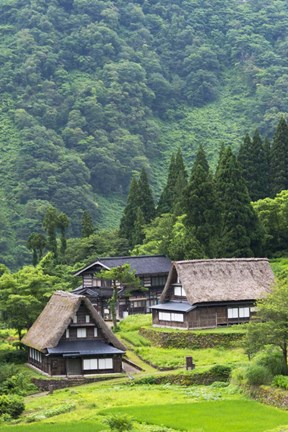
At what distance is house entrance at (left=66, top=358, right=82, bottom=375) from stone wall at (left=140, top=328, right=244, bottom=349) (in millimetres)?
5633

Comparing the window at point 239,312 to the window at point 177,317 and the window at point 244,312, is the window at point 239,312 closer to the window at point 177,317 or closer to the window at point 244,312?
the window at point 244,312

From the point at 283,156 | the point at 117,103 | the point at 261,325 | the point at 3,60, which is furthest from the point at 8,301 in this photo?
the point at 3,60

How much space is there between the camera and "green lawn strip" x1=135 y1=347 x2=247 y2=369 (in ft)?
168

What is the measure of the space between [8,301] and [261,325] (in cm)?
1811

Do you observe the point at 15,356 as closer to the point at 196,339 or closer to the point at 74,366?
the point at 74,366

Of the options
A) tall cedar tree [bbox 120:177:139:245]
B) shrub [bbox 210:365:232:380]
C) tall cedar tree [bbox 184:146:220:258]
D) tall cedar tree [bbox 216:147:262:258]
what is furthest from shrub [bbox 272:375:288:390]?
tall cedar tree [bbox 120:177:139:245]

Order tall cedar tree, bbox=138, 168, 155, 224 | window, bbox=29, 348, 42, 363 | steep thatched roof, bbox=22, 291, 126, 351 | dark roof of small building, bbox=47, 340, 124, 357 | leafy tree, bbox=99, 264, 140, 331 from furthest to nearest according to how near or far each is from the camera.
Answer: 1. tall cedar tree, bbox=138, 168, 155, 224
2. leafy tree, bbox=99, 264, 140, 331
3. window, bbox=29, 348, 42, 363
4. steep thatched roof, bbox=22, 291, 126, 351
5. dark roof of small building, bbox=47, 340, 124, 357

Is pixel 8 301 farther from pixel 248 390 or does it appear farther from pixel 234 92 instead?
pixel 234 92

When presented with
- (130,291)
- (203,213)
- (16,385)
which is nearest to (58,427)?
(16,385)

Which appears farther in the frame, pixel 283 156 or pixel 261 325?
pixel 283 156

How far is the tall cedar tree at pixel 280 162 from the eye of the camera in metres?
81.1

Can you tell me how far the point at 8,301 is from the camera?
2265 inches

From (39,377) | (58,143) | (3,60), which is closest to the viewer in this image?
(39,377)

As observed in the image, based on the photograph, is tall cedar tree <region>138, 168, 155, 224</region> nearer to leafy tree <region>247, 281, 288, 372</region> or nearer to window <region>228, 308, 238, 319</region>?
window <region>228, 308, 238, 319</region>
